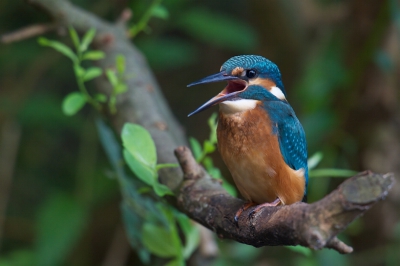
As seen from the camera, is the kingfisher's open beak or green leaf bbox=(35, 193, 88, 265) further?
green leaf bbox=(35, 193, 88, 265)

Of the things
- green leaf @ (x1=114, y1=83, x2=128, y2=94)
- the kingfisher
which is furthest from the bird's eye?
green leaf @ (x1=114, y1=83, x2=128, y2=94)

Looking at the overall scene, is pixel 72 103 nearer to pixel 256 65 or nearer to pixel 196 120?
pixel 256 65

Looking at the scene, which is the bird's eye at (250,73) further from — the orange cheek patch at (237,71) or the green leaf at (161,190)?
the green leaf at (161,190)

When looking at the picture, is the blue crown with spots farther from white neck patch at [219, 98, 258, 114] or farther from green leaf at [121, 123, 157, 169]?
green leaf at [121, 123, 157, 169]

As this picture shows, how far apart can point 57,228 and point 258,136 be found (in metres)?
1.20

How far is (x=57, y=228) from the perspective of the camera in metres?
2.17

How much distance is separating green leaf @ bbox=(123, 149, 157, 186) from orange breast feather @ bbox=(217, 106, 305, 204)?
190 millimetres

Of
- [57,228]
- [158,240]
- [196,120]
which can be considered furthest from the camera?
[196,120]

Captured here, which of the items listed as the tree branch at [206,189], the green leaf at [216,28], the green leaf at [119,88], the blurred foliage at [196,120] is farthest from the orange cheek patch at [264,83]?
the green leaf at [216,28]

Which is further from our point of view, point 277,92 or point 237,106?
point 277,92

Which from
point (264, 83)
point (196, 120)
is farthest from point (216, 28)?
point (264, 83)

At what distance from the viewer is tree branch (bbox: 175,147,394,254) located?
731mm

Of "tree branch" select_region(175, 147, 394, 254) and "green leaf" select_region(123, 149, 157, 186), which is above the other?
"tree branch" select_region(175, 147, 394, 254)

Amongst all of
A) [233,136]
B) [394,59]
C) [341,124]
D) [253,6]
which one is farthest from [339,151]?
[233,136]
